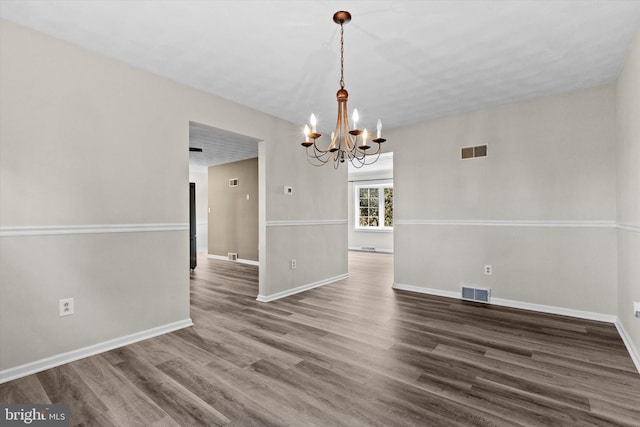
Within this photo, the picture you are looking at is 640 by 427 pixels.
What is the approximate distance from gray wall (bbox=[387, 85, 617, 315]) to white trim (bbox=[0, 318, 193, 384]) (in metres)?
3.15

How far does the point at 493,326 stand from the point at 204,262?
19.8 feet

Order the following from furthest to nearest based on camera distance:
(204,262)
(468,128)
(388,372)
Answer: (204,262), (468,128), (388,372)

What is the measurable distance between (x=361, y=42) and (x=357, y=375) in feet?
7.90

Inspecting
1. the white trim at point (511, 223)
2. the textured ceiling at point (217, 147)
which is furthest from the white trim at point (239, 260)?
the white trim at point (511, 223)

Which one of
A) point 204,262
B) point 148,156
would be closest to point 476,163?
point 148,156

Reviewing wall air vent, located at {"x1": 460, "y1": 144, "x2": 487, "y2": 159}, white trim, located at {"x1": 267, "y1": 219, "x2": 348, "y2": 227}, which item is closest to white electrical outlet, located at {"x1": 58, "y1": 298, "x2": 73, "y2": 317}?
white trim, located at {"x1": 267, "y1": 219, "x2": 348, "y2": 227}

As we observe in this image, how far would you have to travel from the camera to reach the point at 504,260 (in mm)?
3760

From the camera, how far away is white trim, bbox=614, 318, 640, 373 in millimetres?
2228

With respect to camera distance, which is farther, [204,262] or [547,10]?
[204,262]

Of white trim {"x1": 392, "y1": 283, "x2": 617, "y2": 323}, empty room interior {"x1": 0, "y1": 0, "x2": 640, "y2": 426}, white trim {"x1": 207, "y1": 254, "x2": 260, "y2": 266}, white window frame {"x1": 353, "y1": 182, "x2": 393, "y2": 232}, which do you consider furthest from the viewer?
white window frame {"x1": 353, "y1": 182, "x2": 393, "y2": 232}

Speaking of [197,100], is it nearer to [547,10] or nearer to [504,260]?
[547,10]

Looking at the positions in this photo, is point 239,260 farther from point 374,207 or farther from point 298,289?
point 374,207
